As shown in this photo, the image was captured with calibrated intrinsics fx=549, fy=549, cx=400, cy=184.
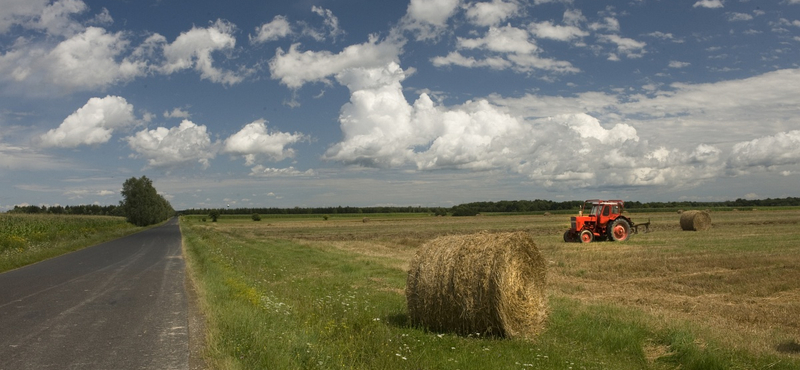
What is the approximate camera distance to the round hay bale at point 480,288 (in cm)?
843

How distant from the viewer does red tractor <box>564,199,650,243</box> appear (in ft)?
91.9

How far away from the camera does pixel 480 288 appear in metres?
8.53

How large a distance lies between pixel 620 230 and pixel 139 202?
81860mm

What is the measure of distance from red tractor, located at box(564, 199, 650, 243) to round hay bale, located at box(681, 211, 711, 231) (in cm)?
854

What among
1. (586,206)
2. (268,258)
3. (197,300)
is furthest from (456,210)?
(197,300)

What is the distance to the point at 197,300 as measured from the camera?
11.7m

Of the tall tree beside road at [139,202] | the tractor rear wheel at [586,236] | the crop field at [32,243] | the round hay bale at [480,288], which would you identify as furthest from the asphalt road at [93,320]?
the tall tree beside road at [139,202]

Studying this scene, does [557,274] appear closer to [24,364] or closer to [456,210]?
[24,364]

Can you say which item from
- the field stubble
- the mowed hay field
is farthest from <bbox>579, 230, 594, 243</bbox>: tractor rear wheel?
the mowed hay field

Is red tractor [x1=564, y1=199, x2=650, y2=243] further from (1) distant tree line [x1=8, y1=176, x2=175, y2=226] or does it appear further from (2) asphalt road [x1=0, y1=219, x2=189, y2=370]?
(1) distant tree line [x1=8, y1=176, x2=175, y2=226]

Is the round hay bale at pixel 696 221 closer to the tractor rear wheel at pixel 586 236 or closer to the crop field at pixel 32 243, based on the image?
the tractor rear wheel at pixel 586 236

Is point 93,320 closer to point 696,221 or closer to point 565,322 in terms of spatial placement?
point 565,322

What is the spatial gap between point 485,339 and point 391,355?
6.55 feet

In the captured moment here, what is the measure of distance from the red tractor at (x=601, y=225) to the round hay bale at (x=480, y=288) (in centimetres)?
1976
